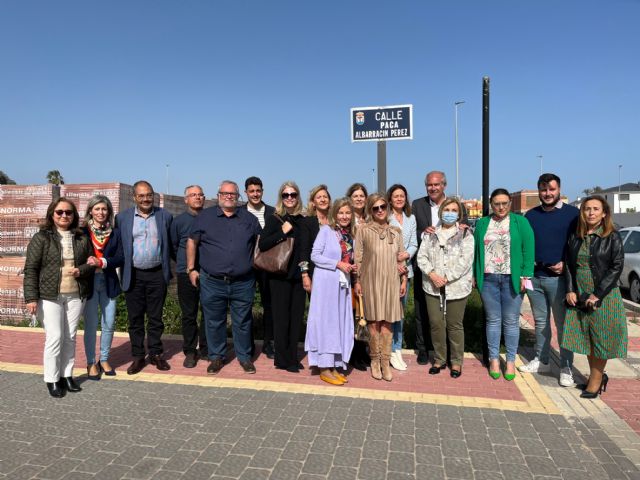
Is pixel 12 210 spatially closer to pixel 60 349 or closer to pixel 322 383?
pixel 60 349

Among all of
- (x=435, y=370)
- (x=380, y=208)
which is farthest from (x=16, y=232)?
(x=435, y=370)

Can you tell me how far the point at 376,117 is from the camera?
8.61 m

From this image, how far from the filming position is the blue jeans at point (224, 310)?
4.80 metres

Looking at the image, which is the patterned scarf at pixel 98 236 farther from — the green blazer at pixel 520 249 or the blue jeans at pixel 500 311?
the green blazer at pixel 520 249

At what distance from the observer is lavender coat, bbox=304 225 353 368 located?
453cm

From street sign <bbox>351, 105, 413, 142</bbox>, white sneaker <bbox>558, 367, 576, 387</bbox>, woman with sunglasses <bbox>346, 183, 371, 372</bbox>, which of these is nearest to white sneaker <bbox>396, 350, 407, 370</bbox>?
woman with sunglasses <bbox>346, 183, 371, 372</bbox>

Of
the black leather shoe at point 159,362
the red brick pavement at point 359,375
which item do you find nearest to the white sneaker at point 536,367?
the red brick pavement at point 359,375

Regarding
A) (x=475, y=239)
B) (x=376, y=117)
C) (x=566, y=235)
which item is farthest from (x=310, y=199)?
(x=376, y=117)

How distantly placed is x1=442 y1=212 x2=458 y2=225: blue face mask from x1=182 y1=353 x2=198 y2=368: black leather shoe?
3261 millimetres

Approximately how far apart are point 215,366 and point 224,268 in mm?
1126

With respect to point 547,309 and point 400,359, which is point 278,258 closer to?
point 400,359

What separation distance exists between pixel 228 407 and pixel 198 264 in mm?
1750

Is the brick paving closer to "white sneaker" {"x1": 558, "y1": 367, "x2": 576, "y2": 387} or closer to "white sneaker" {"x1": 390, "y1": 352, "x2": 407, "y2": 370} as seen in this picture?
"white sneaker" {"x1": 558, "y1": 367, "x2": 576, "y2": 387}

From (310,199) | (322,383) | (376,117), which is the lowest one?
(322,383)
